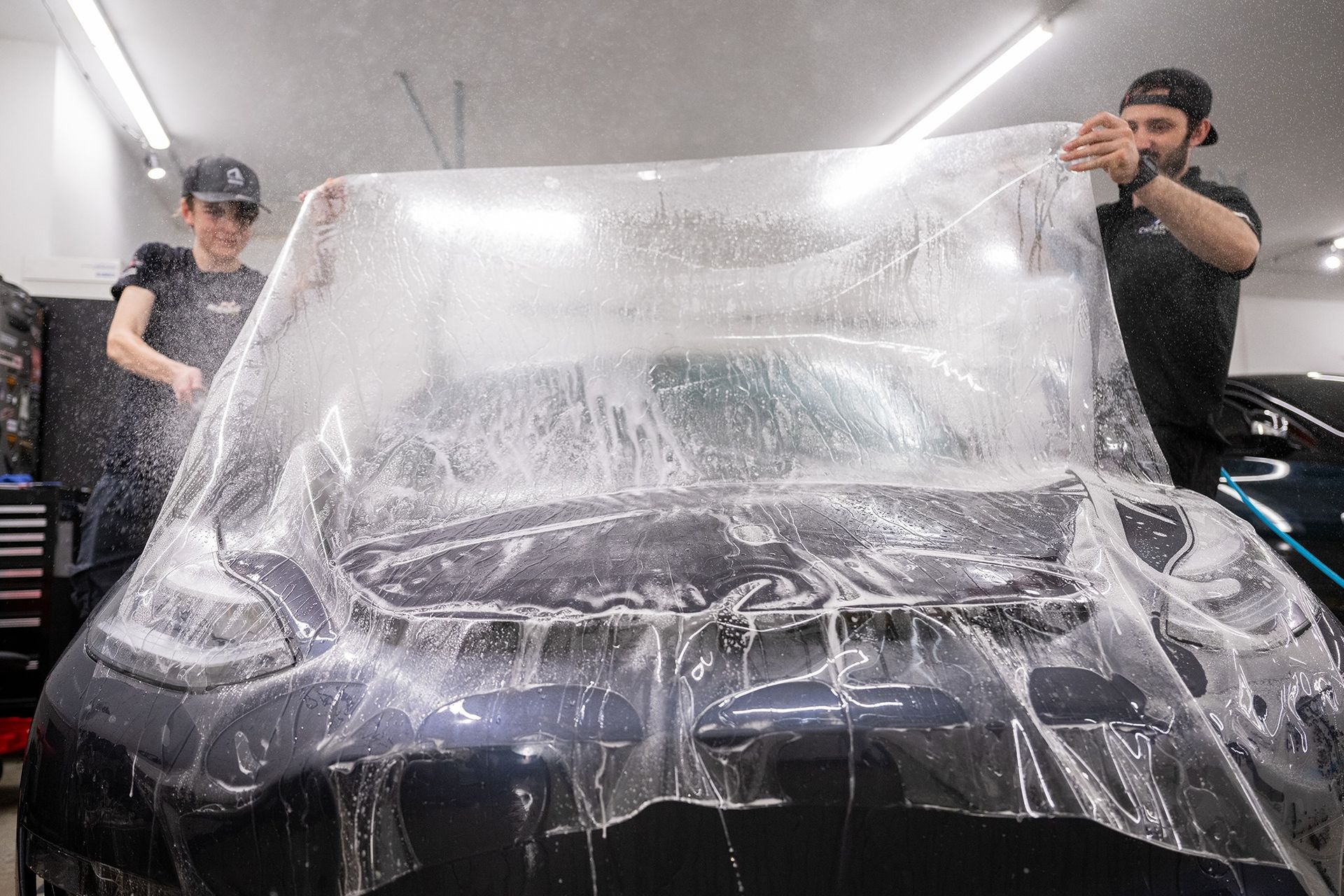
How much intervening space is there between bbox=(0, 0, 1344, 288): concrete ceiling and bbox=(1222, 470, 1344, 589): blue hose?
64 cm

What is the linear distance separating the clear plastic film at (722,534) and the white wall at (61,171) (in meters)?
1.44

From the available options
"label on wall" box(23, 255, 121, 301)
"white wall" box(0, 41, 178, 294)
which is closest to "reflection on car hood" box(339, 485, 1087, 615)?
"white wall" box(0, 41, 178, 294)

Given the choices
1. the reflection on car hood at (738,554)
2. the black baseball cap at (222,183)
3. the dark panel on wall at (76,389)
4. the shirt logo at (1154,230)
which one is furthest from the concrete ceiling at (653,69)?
the reflection on car hood at (738,554)

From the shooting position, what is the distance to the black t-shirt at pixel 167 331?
170 centimetres

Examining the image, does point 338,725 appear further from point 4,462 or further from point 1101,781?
point 4,462

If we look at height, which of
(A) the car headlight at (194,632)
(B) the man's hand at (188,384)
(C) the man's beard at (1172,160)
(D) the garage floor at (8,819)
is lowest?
(D) the garage floor at (8,819)

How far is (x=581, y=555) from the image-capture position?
2.81 ft

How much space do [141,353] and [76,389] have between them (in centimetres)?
179

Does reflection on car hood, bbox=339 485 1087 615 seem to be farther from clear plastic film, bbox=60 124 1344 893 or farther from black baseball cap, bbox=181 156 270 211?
black baseball cap, bbox=181 156 270 211

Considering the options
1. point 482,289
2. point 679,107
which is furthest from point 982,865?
point 679,107

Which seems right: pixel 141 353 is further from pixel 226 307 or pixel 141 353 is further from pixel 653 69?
pixel 653 69

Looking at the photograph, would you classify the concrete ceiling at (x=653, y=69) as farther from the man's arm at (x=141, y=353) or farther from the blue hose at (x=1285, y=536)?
the blue hose at (x=1285, y=536)

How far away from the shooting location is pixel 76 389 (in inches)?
118

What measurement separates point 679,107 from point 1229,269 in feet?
4.58
